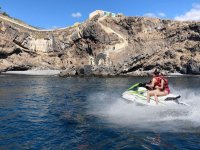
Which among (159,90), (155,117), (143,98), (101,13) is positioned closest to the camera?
(155,117)

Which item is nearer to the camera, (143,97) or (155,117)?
(155,117)

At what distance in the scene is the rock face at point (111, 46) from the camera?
87.6 m

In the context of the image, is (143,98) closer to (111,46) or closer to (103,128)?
(103,128)

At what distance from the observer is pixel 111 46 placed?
298ft

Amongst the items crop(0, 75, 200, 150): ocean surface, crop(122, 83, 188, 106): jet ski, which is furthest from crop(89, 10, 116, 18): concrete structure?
crop(0, 75, 200, 150): ocean surface

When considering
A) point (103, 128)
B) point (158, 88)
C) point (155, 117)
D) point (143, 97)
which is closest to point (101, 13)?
point (143, 97)

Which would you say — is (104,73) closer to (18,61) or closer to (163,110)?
(18,61)

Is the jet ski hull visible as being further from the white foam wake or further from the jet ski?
the white foam wake

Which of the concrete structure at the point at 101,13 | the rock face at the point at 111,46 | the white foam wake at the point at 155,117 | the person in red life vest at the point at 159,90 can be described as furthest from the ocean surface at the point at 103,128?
the concrete structure at the point at 101,13

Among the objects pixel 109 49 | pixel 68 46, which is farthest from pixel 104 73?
pixel 68 46

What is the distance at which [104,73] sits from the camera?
262 feet

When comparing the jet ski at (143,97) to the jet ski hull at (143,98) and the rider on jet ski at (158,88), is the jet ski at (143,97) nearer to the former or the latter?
the jet ski hull at (143,98)

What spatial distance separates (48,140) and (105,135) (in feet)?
8.26

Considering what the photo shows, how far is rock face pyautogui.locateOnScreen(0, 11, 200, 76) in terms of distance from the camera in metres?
87.6
